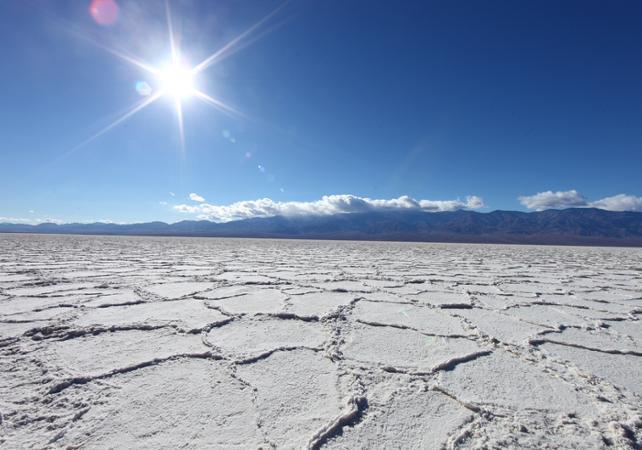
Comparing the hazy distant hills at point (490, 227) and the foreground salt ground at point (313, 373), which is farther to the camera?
the hazy distant hills at point (490, 227)

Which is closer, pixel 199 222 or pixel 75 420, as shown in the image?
pixel 75 420

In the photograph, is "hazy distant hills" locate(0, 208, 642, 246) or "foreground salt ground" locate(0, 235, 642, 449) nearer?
"foreground salt ground" locate(0, 235, 642, 449)

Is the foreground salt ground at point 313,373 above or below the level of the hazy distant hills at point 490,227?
below

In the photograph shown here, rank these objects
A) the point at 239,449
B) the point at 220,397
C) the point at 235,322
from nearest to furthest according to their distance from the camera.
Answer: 1. the point at 239,449
2. the point at 220,397
3. the point at 235,322

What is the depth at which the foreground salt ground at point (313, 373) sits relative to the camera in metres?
0.70

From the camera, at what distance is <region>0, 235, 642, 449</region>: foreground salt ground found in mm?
699

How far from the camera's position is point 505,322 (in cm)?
156

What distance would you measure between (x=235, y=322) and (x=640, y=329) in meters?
2.03

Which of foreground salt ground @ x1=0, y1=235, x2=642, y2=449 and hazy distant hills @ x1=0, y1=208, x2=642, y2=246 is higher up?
hazy distant hills @ x1=0, y1=208, x2=642, y2=246

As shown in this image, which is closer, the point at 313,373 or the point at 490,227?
the point at 313,373

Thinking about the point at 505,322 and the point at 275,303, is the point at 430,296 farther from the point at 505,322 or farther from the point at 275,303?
the point at 275,303

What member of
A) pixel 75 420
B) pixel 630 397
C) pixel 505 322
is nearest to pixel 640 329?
pixel 505 322

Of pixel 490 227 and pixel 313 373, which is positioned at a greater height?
pixel 490 227

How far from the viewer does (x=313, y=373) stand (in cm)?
98
